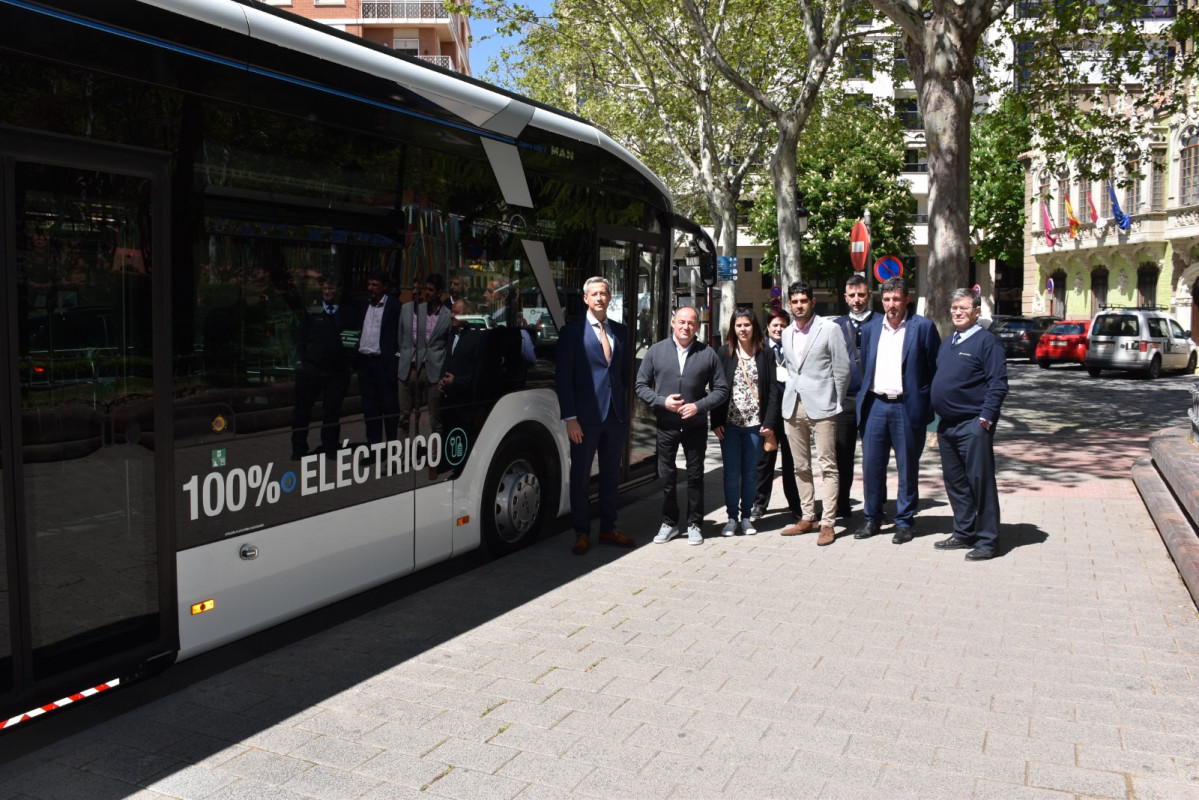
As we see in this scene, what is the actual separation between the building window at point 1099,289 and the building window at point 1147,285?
9.37 ft

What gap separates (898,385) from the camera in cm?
795

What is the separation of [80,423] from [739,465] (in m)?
5.36

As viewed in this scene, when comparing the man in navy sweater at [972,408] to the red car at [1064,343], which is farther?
the red car at [1064,343]

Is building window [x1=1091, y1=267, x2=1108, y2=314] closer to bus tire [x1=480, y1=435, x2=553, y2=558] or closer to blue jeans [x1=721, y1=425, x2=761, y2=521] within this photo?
blue jeans [x1=721, y1=425, x2=761, y2=521]

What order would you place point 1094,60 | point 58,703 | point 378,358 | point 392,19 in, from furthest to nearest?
point 392,19 < point 1094,60 < point 378,358 < point 58,703

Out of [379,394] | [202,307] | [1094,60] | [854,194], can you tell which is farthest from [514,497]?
[854,194]

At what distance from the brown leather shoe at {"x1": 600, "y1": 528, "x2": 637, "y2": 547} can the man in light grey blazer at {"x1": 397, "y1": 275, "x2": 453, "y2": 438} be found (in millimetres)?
2109

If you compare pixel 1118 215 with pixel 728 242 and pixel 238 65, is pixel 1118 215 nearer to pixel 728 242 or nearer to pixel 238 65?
pixel 728 242

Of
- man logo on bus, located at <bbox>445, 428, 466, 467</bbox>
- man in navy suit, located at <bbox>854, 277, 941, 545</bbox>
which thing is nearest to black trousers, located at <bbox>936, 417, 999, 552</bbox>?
man in navy suit, located at <bbox>854, 277, 941, 545</bbox>

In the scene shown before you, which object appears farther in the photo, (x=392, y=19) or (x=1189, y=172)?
(x=392, y=19)

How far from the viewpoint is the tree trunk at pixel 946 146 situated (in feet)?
45.1

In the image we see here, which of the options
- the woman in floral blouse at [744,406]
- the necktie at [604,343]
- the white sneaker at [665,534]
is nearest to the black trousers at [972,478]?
the woman in floral blouse at [744,406]

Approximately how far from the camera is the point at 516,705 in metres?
4.78

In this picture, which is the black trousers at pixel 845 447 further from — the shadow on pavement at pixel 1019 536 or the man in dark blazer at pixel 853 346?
the shadow on pavement at pixel 1019 536
